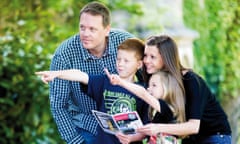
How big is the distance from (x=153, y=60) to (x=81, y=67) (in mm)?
655

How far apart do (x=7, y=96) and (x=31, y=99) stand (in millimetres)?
223

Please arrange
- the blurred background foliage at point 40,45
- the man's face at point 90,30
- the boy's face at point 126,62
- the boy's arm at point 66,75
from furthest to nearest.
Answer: the blurred background foliage at point 40,45 < the man's face at point 90,30 < the boy's face at point 126,62 < the boy's arm at point 66,75

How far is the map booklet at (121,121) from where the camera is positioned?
15.6ft

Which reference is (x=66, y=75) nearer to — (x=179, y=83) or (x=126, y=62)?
(x=126, y=62)

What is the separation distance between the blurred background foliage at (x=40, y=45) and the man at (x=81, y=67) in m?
2.46

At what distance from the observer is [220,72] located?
10.1 metres

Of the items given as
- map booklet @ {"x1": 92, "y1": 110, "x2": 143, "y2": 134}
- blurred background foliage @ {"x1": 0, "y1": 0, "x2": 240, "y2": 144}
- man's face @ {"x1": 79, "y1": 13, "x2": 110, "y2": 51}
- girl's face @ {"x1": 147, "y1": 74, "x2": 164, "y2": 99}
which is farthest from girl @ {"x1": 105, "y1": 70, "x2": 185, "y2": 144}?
blurred background foliage @ {"x1": 0, "y1": 0, "x2": 240, "y2": 144}

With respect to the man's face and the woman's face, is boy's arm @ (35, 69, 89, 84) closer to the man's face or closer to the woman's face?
the man's face

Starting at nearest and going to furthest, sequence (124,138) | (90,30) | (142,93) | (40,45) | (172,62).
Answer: (142,93), (172,62), (124,138), (90,30), (40,45)

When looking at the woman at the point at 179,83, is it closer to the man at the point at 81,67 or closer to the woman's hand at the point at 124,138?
the woman's hand at the point at 124,138

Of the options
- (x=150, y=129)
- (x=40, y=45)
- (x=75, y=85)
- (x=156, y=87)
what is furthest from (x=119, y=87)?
(x=40, y=45)

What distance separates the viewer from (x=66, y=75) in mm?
4746

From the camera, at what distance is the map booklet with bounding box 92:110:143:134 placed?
474 centimetres

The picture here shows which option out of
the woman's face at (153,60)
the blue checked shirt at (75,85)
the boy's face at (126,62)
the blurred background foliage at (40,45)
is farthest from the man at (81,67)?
the blurred background foliage at (40,45)
